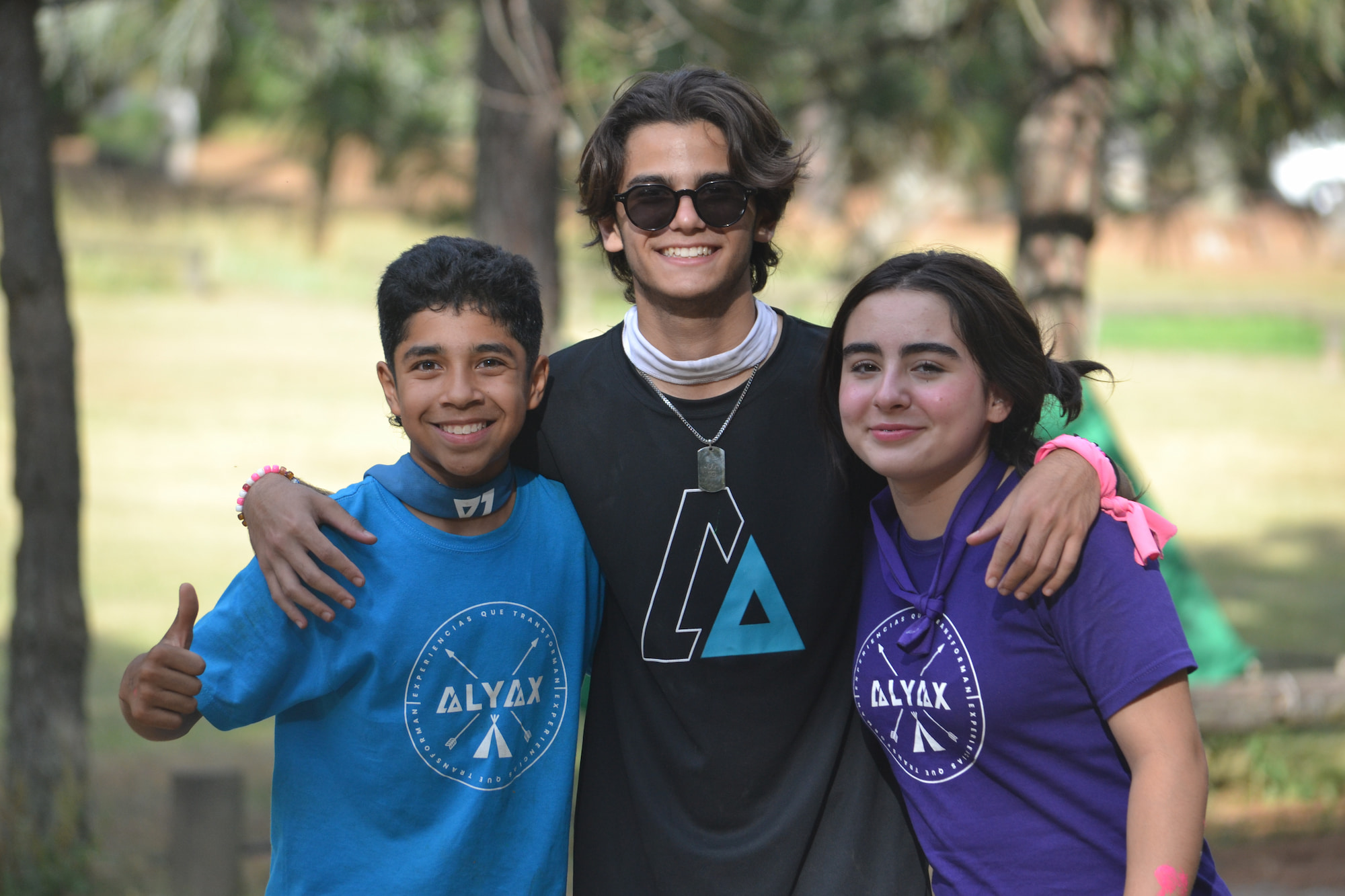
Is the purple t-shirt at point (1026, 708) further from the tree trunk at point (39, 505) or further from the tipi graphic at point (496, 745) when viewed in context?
the tree trunk at point (39, 505)

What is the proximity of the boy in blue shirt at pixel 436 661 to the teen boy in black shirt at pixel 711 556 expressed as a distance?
0.49ft

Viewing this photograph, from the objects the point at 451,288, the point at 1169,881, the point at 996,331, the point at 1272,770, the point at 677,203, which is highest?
the point at 677,203

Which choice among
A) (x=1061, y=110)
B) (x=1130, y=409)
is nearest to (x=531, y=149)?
(x=1061, y=110)

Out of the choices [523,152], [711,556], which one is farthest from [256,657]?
[523,152]

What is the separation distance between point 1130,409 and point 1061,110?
491 inches

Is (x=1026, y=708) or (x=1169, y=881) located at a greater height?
(x=1026, y=708)

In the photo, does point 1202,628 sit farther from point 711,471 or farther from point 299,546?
point 299,546

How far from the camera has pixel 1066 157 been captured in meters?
5.29

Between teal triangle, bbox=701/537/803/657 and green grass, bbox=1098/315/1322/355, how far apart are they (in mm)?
19270

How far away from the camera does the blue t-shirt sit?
80.0 inches

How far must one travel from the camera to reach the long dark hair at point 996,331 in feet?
6.54

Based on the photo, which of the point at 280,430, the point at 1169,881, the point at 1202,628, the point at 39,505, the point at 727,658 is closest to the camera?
the point at 1169,881

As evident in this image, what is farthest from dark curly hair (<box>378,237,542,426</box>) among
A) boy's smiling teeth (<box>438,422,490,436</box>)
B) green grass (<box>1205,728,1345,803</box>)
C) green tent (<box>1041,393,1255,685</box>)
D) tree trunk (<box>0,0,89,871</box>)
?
green grass (<box>1205,728,1345,803</box>)

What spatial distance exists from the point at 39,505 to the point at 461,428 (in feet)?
8.75
